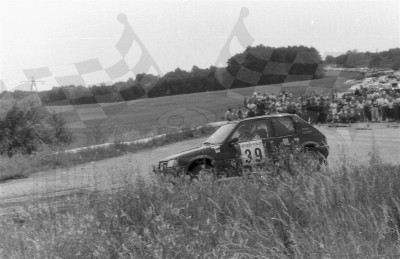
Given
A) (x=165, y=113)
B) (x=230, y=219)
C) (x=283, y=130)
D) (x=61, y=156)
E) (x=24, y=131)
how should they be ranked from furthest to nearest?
(x=165, y=113)
(x=24, y=131)
(x=61, y=156)
(x=283, y=130)
(x=230, y=219)

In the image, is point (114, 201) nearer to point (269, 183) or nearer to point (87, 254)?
point (87, 254)

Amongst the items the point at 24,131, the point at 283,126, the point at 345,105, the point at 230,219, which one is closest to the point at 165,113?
the point at 24,131

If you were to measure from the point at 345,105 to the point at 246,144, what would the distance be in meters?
19.0

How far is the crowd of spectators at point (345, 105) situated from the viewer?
89.1 feet

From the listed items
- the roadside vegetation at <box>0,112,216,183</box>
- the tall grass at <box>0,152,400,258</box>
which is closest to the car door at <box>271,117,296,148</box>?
the tall grass at <box>0,152,400,258</box>

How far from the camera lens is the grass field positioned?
26.9m

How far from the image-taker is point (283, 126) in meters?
12.1

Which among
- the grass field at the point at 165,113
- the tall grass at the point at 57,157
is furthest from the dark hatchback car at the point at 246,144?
the grass field at the point at 165,113

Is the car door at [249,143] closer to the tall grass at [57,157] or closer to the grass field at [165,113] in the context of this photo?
the tall grass at [57,157]

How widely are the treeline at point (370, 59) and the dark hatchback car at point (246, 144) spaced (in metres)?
11.4

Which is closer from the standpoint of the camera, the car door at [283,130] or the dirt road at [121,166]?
the dirt road at [121,166]

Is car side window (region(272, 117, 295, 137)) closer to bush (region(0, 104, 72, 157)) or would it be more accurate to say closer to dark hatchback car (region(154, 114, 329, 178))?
dark hatchback car (region(154, 114, 329, 178))

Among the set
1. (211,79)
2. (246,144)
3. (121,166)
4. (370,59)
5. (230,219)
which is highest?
(370,59)

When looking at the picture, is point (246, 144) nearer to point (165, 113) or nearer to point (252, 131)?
point (252, 131)
